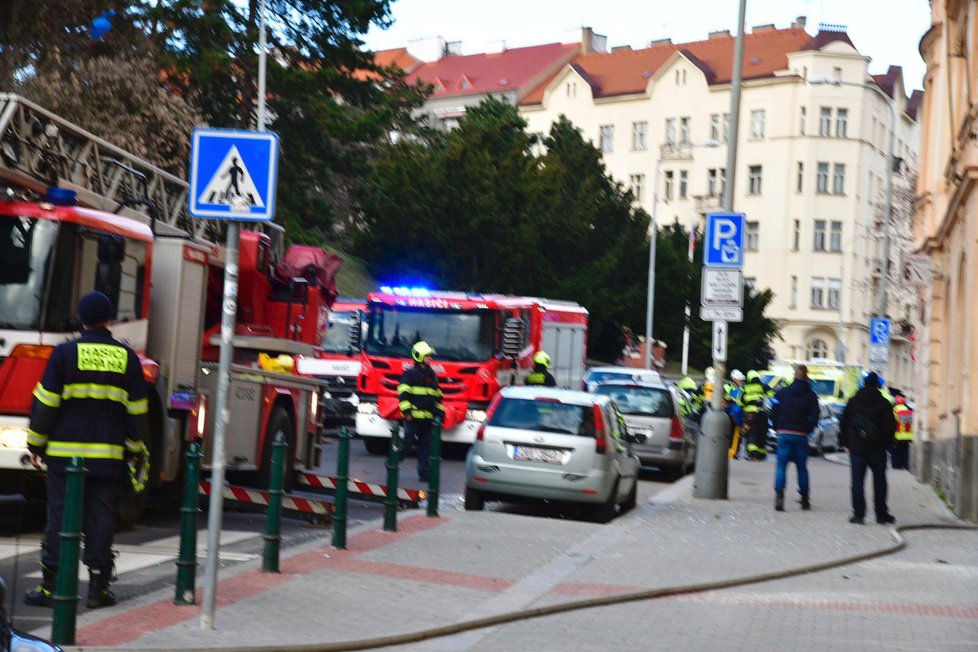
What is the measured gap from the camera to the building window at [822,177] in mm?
95500

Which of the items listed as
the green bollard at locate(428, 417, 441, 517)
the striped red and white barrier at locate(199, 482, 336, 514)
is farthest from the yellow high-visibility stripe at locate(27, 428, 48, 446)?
the green bollard at locate(428, 417, 441, 517)

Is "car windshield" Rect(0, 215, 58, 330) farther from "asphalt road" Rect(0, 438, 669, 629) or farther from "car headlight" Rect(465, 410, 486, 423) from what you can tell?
"car headlight" Rect(465, 410, 486, 423)

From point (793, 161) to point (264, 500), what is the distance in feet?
277

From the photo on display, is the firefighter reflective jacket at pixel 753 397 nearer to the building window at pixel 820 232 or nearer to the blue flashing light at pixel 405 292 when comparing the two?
the blue flashing light at pixel 405 292

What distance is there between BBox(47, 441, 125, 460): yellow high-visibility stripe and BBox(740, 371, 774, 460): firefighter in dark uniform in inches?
956

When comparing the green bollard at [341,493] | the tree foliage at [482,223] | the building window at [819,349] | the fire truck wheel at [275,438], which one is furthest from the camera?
the building window at [819,349]

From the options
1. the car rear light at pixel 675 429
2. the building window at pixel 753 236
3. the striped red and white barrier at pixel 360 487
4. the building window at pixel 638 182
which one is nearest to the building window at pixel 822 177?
the building window at pixel 753 236

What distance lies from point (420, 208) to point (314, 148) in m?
5.37

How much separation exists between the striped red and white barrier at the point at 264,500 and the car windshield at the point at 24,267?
2294 millimetres

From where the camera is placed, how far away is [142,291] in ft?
44.9

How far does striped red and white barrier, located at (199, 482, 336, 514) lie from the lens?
1388cm

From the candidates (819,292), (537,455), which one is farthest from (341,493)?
(819,292)

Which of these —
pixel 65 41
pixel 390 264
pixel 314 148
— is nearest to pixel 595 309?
pixel 390 264

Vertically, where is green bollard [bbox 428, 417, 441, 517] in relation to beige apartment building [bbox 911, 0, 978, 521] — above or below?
below
